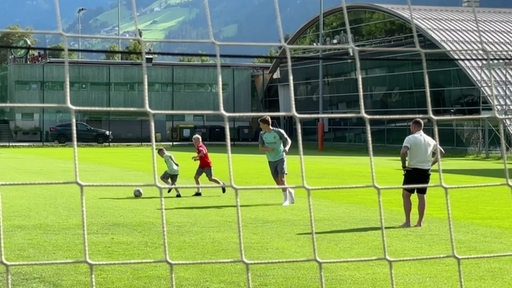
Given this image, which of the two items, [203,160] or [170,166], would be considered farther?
[203,160]

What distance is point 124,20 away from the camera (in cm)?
853

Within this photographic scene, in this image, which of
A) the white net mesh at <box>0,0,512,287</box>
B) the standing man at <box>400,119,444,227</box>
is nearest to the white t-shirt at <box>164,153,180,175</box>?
the white net mesh at <box>0,0,512,287</box>

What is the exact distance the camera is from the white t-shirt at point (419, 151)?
40.8 feet

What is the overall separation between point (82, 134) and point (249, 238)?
45.6m

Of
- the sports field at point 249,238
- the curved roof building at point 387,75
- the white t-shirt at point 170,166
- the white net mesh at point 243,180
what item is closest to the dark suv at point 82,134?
the white net mesh at point 243,180

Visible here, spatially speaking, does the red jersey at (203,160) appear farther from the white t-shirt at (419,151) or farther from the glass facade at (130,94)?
the glass facade at (130,94)

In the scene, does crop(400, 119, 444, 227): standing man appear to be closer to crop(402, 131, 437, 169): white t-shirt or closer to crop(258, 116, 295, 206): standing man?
crop(402, 131, 437, 169): white t-shirt

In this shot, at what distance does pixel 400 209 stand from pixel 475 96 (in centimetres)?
2915

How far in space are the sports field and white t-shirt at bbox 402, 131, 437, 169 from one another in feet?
2.88

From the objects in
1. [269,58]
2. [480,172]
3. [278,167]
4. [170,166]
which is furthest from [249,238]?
[480,172]

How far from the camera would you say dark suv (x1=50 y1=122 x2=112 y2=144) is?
4988 centimetres

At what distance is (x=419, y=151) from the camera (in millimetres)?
12406

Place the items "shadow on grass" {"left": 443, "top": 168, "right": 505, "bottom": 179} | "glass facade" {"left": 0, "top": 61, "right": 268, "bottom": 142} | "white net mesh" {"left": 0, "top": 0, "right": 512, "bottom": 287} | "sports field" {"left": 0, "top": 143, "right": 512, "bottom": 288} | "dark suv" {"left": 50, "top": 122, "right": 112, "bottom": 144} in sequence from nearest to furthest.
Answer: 1. "white net mesh" {"left": 0, "top": 0, "right": 512, "bottom": 287}
2. "sports field" {"left": 0, "top": 143, "right": 512, "bottom": 288}
3. "shadow on grass" {"left": 443, "top": 168, "right": 505, "bottom": 179}
4. "glass facade" {"left": 0, "top": 61, "right": 268, "bottom": 142}
5. "dark suv" {"left": 50, "top": 122, "right": 112, "bottom": 144}

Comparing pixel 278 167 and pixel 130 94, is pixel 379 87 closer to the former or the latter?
pixel 130 94
